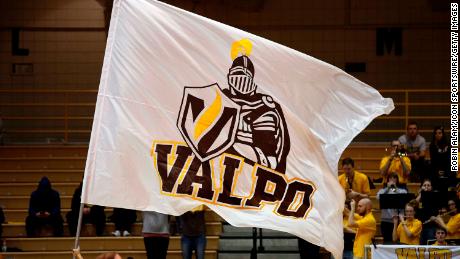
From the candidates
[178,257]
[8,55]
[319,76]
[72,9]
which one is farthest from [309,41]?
[319,76]

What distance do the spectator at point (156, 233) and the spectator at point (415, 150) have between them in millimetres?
6151

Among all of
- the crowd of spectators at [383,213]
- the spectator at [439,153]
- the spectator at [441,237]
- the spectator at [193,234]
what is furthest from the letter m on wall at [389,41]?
the spectator at [193,234]

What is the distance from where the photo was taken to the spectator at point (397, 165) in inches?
679

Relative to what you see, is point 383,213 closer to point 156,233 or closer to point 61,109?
point 156,233

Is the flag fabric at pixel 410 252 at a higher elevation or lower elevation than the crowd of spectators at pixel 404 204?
lower

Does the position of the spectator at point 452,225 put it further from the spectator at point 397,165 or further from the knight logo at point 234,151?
the knight logo at point 234,151

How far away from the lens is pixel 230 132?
9.21 meters

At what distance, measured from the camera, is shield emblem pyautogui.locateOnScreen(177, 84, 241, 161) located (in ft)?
29.8

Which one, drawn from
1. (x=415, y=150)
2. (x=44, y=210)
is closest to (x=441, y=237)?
(x=415, y=150)

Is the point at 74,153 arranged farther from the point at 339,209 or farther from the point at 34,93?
the point at 339,209

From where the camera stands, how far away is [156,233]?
45.4ft

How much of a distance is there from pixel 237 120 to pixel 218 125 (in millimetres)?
178

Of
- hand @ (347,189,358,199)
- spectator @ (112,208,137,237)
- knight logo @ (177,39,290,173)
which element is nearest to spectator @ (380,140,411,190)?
hand @ (347,189,358,199)

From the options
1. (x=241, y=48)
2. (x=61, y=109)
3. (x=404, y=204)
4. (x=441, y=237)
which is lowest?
(x=441, y=237)
